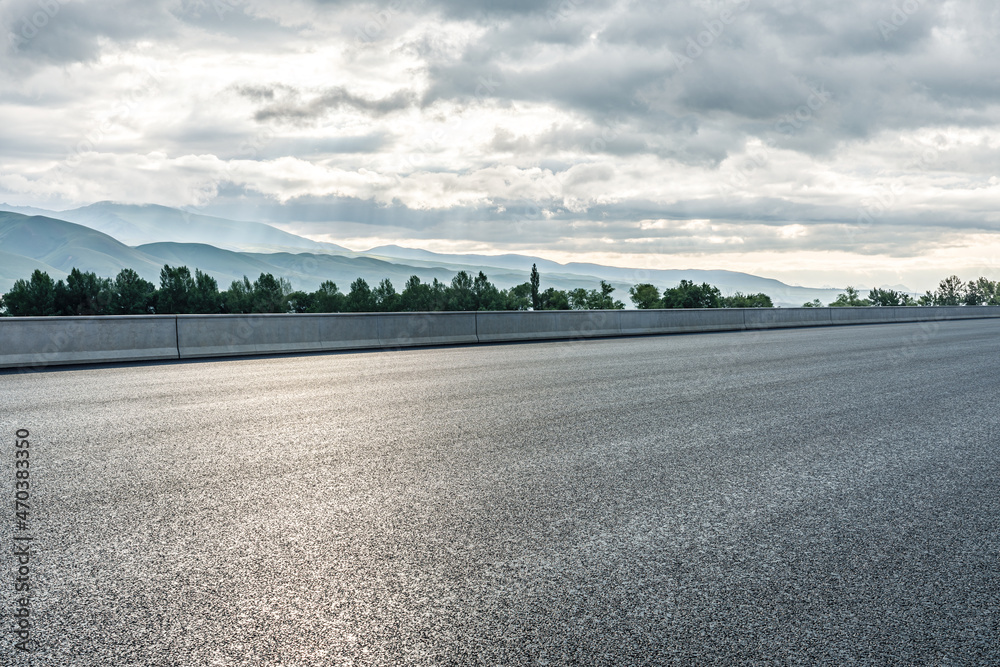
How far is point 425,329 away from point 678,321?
1108cm

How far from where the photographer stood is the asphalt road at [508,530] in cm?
318

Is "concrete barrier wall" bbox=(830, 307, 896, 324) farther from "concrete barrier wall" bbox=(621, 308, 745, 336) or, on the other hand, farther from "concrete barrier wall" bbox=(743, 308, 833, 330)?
"concrete barrier wall" bbox=(621, 308, 745, 336)

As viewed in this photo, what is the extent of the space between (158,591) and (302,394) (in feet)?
22.5

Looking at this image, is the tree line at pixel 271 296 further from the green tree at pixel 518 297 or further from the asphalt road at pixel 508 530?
the asphalt road at pixel 508 530

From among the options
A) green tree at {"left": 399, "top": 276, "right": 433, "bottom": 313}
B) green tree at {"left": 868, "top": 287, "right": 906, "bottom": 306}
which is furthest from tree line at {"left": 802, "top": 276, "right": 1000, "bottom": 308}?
green tree at {"left": 399, "top": 276, "right": 433, "bottom": 313}

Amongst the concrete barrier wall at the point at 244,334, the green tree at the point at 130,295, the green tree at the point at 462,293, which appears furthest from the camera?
the green tree at the point at 462,293

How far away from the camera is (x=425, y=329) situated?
64.9 ft

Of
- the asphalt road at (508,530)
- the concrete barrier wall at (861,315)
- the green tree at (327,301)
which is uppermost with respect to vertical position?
the green tree at (327,301)

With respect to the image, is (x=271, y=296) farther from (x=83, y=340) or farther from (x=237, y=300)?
(x=83, y=340)

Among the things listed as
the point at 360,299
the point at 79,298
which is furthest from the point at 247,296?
the point at 79,298

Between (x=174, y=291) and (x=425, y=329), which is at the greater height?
(x=174, y=291)

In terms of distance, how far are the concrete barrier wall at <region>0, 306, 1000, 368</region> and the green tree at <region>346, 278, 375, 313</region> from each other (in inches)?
4812

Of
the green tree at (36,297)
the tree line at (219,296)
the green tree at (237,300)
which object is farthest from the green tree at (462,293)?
the green tree at (36,297)

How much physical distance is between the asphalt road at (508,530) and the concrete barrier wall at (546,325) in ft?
36.4
